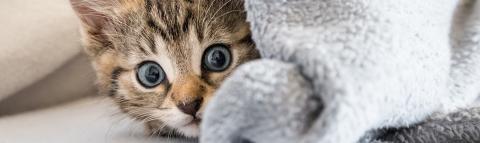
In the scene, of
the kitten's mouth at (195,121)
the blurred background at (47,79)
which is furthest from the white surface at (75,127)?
the kitten's mouth at (195,121)

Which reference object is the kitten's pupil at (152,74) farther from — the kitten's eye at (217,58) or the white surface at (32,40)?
the white surface at (32,40)

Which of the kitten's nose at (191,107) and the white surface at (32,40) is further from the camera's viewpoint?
the white surface at (32,40)

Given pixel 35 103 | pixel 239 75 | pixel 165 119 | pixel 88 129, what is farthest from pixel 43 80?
pixel 239 75

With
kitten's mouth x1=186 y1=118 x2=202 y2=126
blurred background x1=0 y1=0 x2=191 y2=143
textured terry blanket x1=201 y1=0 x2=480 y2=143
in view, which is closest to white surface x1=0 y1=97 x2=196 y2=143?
blurred background x1=0 y1=0 x2=191 y2=143

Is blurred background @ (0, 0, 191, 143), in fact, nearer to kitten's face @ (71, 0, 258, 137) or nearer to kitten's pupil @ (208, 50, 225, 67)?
kitten's face @ (71, 0, 258, 137)

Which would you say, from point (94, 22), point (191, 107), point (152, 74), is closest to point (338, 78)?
point (191, 107)

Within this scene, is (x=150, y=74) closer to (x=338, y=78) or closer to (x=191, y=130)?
(x=191, y=130)
